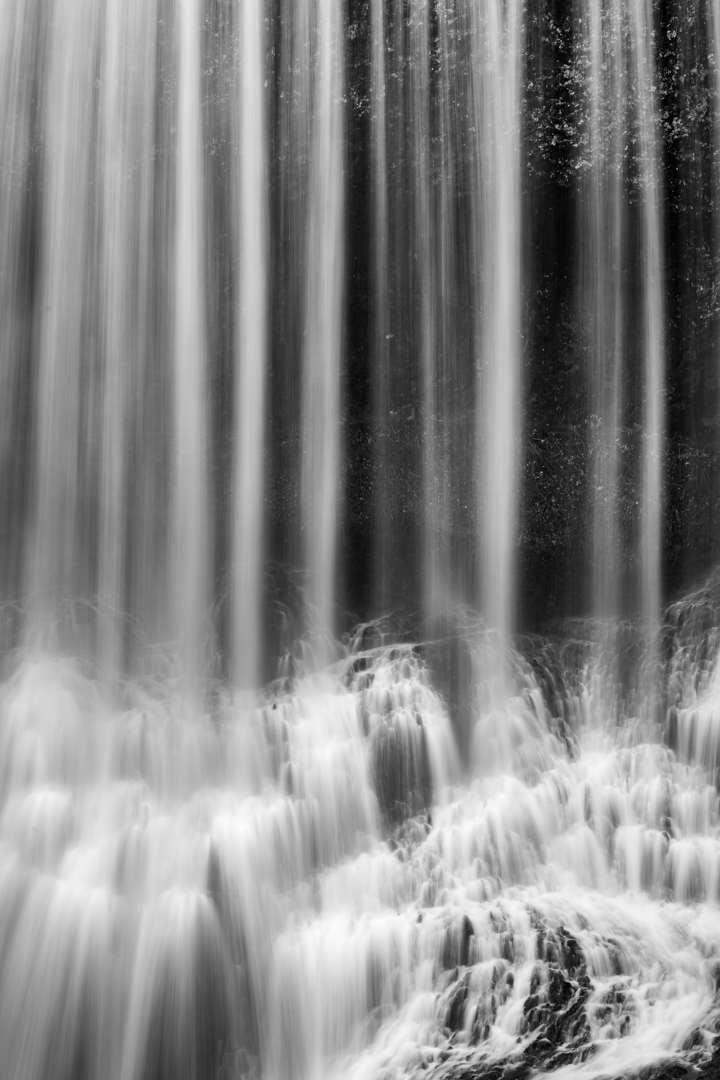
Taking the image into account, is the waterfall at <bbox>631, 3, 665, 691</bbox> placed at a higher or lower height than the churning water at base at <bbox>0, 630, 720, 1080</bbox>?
higher

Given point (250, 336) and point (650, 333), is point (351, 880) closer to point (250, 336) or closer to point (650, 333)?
point (250, 336)

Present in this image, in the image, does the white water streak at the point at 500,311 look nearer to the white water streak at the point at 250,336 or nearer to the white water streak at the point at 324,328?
the white water streak at the point at 324,328

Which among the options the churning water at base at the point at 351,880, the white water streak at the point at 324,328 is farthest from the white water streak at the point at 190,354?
the white water streak at the point at 324,328

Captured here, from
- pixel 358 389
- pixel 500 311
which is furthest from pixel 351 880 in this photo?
pixel 500 311

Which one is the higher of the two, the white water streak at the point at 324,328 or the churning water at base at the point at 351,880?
the white water streak at the point at 324,328

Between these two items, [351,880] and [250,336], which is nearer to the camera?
[351,880]

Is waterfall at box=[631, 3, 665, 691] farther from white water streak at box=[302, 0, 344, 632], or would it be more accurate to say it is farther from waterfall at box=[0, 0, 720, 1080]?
white water streak at box=[302, 0, 344, 632]

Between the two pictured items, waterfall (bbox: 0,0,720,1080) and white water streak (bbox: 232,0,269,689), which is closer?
waterfall (bbox: 0,0,720,1080)

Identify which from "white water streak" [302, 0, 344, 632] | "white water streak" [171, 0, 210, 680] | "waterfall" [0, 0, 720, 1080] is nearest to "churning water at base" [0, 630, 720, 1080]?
"waterfall" [0, 0, 720, 1080]

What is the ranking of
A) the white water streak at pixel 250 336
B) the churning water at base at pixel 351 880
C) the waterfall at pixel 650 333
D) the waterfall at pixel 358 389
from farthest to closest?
the white water streak at pixel 250 336 → the waterfall at pixel 650 333 → the waterfall at pixel 358 389 → the churning water at base at pixel 351 880

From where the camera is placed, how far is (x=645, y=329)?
26.6ft

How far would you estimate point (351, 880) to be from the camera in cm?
675

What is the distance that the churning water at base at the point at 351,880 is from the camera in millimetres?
5820

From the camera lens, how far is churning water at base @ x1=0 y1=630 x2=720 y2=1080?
229 inches
